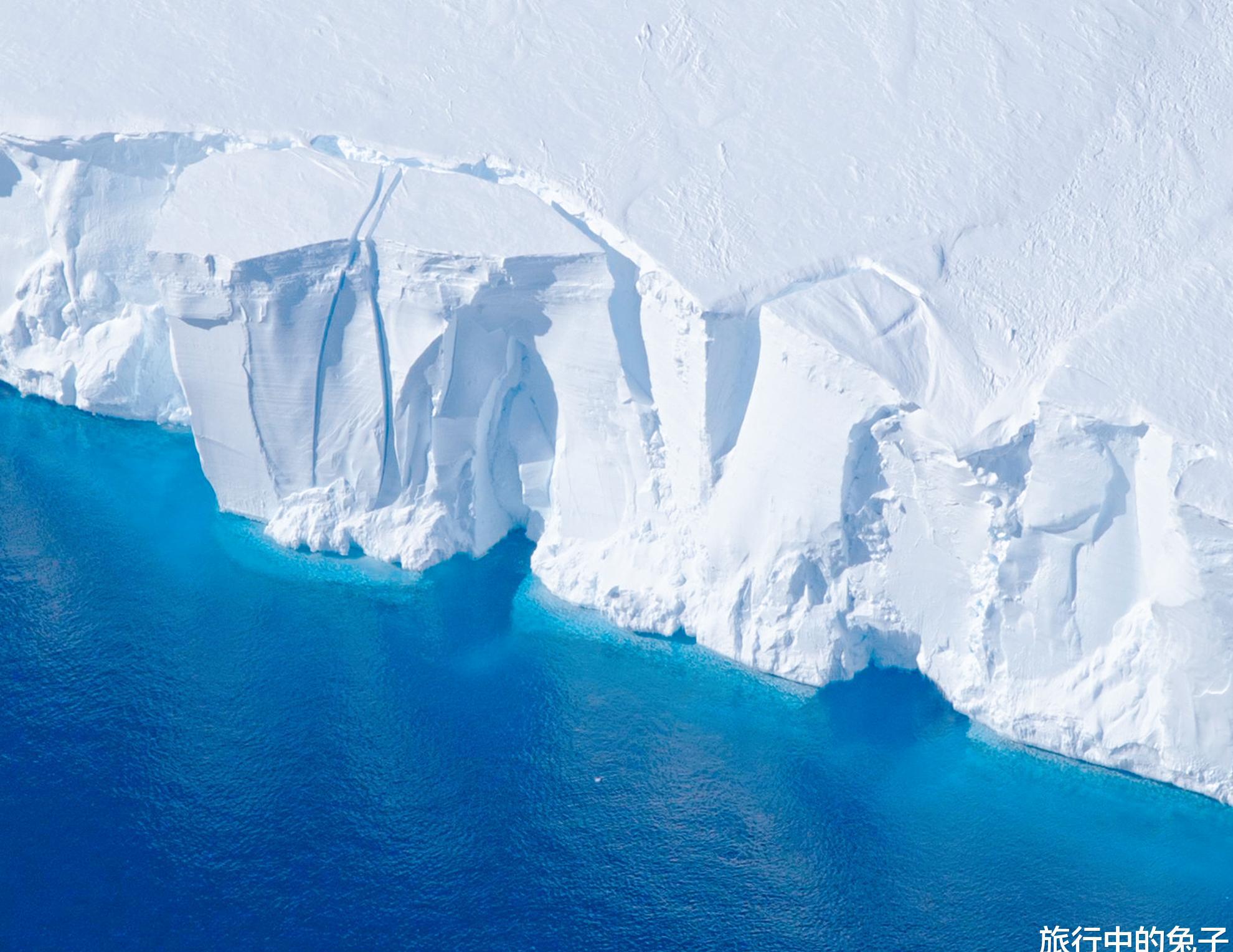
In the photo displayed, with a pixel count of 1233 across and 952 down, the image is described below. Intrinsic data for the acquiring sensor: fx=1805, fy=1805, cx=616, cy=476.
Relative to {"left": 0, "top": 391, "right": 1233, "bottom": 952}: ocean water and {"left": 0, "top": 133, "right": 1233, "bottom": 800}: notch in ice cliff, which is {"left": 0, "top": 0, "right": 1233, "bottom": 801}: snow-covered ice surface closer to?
{"left": 0, "top": 133, "right": 1233, "bottom": 800}: notch in ice cliff

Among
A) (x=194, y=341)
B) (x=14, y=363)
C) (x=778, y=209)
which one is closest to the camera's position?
(x=778, y=209)

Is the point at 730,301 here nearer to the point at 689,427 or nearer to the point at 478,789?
the point at 689,427

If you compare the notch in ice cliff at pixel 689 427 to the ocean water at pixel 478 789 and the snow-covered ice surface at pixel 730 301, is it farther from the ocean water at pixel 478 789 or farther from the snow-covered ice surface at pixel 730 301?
the ocean water at pixel 478 789

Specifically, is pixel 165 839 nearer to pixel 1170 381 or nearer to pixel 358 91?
pixel 358 91

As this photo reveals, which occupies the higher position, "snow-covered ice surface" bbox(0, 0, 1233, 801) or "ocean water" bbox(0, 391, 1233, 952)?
"snow-covered ice surface" bbox(0, 0, 1233, 801)

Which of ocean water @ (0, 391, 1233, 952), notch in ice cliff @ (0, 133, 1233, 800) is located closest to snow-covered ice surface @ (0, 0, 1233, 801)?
notch in ice cliff @ (0, 133, 1233, 800)

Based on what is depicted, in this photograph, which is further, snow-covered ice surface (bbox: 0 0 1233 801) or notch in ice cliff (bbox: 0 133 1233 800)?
snow-covered ice surface (bbox: 0 0 1233 801)

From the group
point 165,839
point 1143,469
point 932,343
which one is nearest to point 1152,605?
point 1143,469
